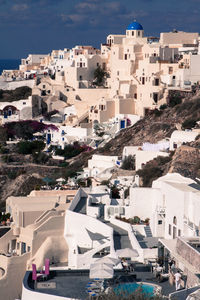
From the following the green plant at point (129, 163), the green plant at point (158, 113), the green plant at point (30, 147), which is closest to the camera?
the green plant at point (129, 163)

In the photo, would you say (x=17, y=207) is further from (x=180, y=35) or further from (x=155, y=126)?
(x=180, y=35)

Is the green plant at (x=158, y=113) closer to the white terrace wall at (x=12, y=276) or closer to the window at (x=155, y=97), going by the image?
the window at (x=155, y=97)

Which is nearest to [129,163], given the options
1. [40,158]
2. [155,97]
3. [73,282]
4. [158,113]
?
[158,113]

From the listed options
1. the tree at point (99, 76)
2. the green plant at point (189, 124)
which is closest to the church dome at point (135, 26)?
the tree at point (99, 76)

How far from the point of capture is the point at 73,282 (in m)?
12.8

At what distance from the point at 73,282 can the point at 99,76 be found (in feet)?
111

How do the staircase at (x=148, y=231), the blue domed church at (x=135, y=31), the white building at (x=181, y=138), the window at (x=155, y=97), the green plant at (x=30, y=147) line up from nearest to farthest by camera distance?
the staircase at (x=148, y=231) → the white building at (x=181, y=138) → the window at (x=155, y=97) → the green plant at (x=30, y=147) → the blue domed church at (x=135, y=31)

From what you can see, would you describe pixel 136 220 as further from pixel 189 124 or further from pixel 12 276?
pixel 189 124

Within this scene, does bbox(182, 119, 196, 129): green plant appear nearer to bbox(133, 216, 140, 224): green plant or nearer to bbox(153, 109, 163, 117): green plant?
bbox(153, 109, 163, 117): green plant

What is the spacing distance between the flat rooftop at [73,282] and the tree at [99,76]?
3267cm

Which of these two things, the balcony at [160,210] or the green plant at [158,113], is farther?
the green plant at [158,113]

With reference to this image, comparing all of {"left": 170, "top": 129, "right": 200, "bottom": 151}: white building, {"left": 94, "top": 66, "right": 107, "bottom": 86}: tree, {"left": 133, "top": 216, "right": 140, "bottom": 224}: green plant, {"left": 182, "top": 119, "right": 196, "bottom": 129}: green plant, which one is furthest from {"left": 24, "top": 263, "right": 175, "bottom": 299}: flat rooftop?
{"left": 94, "top": 66, "right": 107, "bottom": 86}: tree

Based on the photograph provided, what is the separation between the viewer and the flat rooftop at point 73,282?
12.3 metres

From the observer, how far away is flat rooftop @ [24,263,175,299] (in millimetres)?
12262
